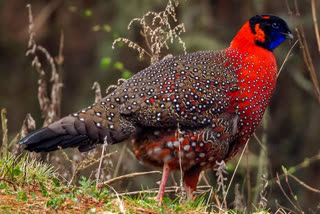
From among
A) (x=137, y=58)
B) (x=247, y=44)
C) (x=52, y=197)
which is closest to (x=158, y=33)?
(x=247, y=44)

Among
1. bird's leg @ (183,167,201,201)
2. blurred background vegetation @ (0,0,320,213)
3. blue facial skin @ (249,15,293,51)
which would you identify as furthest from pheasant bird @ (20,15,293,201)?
blurred background vegetation @ (0,0,320,213)

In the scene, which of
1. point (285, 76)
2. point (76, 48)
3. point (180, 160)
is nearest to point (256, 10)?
point (285, 76)

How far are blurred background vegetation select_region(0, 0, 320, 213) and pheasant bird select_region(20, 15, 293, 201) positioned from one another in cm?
324

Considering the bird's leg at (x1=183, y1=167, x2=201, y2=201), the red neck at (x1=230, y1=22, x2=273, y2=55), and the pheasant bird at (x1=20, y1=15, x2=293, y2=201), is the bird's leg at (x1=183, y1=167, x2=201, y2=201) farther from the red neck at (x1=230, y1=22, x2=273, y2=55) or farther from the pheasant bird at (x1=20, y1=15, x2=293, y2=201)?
the red neck at (x1=230, y1=22, x2=273, y2=55)

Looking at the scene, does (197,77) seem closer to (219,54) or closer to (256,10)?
(219,54)

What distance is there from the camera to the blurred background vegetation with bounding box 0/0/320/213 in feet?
29.4

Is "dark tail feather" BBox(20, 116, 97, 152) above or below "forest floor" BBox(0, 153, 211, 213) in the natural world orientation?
above

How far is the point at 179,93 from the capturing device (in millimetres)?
4898

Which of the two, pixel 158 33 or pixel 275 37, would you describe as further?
pixel 158 33

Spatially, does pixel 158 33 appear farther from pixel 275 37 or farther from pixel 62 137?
pixel 62 137

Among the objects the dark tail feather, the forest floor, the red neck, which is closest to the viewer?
the forest floor

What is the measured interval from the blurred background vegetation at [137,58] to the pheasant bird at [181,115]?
10.6 feet

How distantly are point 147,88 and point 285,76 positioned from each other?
5.69 metres

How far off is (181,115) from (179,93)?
170mm
